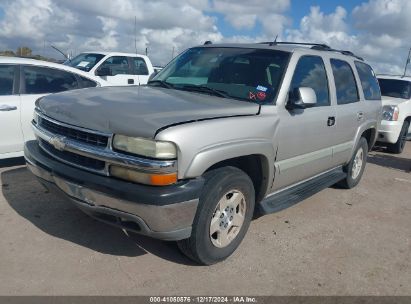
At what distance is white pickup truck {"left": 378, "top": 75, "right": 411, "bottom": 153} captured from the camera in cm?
918

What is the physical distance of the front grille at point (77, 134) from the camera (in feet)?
9.97

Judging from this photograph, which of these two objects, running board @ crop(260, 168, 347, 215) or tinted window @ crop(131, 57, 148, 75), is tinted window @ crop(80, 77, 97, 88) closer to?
running board @ crop(260, 168, 347, 215)

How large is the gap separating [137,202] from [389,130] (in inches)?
307

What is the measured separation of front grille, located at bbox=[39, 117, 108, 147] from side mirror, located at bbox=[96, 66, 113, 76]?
7.88 metres

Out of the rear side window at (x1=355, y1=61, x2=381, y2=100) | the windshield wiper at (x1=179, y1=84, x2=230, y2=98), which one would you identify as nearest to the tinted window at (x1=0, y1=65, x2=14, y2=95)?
the windshield wiper at (x1=179, y1=84, x2=230, y2=98)

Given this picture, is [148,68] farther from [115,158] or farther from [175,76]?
[115,158]

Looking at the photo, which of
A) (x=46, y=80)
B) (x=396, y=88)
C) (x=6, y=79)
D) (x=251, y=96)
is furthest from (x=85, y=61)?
(x=251, y=96)

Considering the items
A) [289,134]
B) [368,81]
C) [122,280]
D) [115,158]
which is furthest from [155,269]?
[368,81]

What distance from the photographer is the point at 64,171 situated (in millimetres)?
3232

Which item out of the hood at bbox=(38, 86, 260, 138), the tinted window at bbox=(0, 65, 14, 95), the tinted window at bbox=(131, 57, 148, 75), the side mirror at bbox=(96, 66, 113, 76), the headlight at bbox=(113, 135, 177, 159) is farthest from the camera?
the tinted window at bbox=(131, 57, 148, 75)

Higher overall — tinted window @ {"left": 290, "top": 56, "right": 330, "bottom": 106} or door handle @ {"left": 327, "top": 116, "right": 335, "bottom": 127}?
Result: tinted window @ {"left": 290, "top": 56, "right": 330, "bottom": 106}

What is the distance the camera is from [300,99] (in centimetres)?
387

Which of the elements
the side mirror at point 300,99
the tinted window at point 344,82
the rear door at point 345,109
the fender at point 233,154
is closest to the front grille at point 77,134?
the fender at point 233,154

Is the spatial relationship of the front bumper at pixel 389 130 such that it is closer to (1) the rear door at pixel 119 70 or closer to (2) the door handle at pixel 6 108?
(1) the rear door at pixel 119 70
